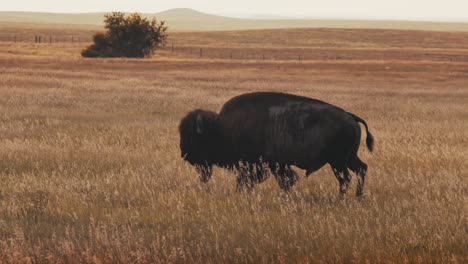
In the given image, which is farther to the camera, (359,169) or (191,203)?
(359,169)

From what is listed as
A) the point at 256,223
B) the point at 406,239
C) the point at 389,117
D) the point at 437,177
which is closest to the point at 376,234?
the point at 406,239

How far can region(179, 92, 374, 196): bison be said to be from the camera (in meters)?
8.70

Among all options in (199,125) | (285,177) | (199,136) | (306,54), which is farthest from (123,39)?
(285,177)

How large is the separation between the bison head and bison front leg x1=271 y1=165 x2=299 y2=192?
0.95m

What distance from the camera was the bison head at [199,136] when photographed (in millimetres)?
9555

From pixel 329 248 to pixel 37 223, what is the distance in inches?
127

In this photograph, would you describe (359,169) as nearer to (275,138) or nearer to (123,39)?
(275,138)

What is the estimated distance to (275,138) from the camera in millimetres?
9000

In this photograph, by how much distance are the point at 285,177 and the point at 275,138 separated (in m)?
0.57

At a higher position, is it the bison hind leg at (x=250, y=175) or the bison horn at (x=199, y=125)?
the bison horn at (x=199, y=125)

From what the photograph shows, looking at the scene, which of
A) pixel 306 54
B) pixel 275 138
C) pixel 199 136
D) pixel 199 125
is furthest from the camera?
pixel 306 54

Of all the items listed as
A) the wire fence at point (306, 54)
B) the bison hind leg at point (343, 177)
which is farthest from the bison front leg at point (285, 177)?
the wire fence at point (306, 54)

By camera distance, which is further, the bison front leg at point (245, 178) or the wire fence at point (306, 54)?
the wire fence at point (306, 54)

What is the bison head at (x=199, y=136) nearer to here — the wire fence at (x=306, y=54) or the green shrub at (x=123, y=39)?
the green shrub at (x=123, y=39)
